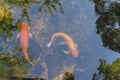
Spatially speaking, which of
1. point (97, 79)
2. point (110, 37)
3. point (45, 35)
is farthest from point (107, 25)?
point (45, 35)

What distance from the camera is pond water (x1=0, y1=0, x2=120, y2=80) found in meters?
6.46

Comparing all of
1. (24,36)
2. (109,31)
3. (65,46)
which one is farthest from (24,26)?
(109,31)

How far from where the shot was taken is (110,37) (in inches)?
235

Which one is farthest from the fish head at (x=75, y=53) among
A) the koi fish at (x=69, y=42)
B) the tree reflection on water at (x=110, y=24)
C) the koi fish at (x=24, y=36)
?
the koi fish at (x=24, y=36)

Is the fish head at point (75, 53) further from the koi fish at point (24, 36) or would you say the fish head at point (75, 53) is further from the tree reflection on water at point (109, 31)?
the koi fish at point (24, 36)

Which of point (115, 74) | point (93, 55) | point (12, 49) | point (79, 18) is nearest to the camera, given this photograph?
point (115, 74)

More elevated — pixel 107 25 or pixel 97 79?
pixel 107 25

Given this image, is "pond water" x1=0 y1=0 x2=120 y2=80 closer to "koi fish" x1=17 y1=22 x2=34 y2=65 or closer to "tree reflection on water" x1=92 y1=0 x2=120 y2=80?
"koi fish" x1=17 y1=22 x2=34 y2=65

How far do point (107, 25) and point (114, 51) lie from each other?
2.03 ft

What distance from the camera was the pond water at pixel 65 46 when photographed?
21.2 ft

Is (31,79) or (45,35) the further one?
(45,35)

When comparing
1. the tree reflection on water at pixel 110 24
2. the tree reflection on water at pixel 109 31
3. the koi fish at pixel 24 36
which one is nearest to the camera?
the tree reflection on water at pixel 109 31

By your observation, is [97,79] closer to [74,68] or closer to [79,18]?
[74,68]

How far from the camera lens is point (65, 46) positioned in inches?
273
